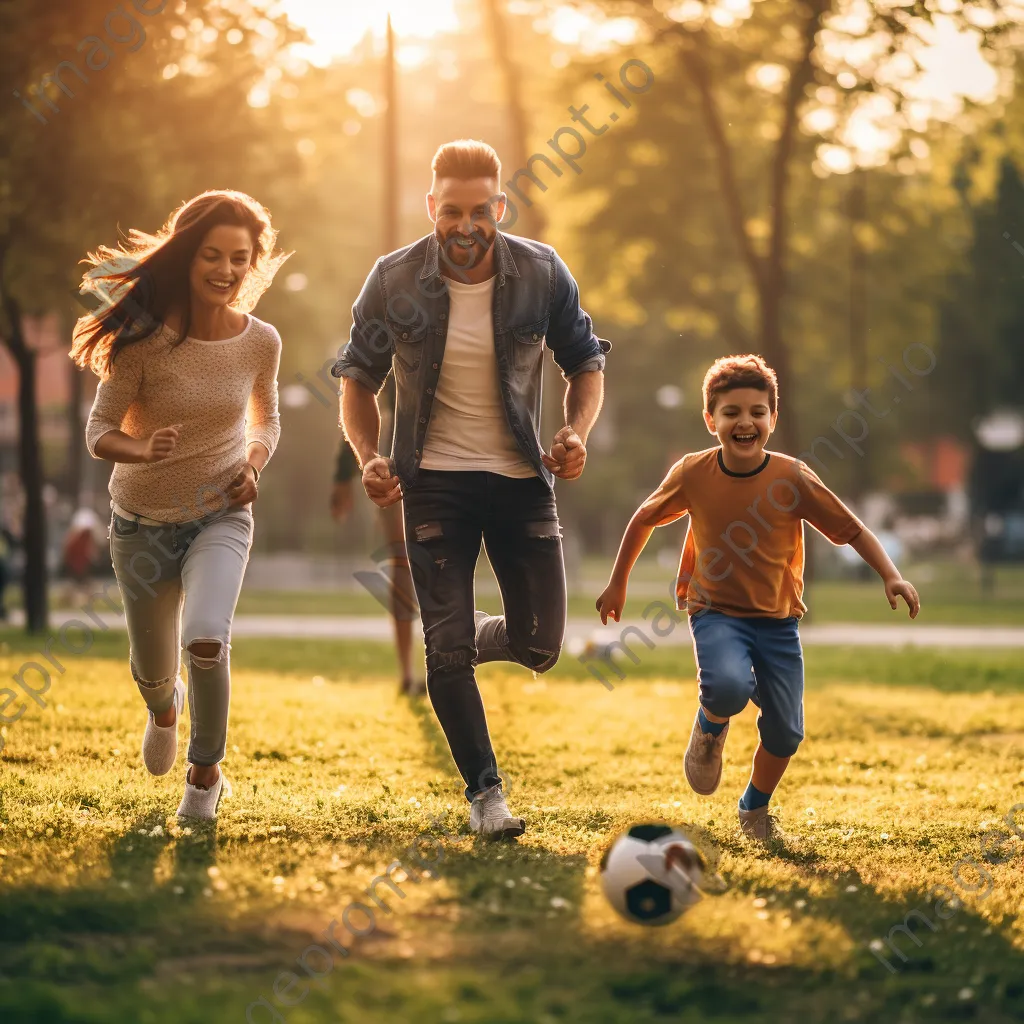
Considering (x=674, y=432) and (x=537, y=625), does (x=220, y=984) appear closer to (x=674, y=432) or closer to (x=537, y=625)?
(x=537, y=625)

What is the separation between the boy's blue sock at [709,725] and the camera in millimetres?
5965

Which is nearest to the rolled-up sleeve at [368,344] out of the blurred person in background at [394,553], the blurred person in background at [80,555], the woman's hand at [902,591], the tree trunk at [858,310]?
the woman's hand at [902,591]

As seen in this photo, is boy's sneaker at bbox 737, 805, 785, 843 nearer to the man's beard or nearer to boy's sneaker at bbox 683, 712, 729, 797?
boy's sneaker at bbox 683, 712, 729, 797

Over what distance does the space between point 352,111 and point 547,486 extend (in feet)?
48.1

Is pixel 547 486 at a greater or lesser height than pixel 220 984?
greater

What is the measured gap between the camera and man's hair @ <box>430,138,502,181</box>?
555cm

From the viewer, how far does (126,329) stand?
5855 mm

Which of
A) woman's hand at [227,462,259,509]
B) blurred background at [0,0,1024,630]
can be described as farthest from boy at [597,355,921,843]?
blurred background at [0,0,1024,630]

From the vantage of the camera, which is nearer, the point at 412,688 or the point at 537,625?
the point at 537,625

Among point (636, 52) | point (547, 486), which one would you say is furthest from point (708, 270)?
point (547, 486)

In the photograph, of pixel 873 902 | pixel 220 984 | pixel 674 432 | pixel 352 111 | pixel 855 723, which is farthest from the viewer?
pixel 674 432

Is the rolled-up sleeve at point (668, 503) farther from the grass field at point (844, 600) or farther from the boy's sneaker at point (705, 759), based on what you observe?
the grass field at point (844, 600)

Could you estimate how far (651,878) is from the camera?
14.8ft

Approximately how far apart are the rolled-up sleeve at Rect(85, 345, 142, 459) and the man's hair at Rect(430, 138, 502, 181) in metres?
1.29
